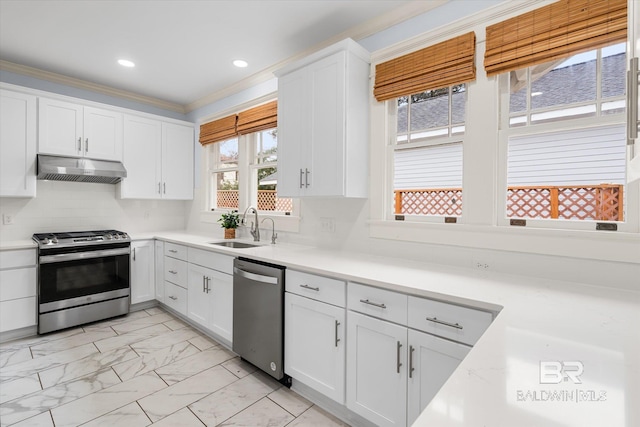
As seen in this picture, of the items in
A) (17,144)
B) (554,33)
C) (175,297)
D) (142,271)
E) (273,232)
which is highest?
(554,33)

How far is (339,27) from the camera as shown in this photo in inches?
102

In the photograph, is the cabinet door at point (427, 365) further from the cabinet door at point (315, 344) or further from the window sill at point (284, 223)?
the window sill at point (284, 223)

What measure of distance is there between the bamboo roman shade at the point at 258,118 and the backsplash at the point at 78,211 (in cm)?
187

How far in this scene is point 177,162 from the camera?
436 cm

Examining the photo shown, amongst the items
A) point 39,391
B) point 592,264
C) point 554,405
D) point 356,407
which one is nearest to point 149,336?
point 39,391

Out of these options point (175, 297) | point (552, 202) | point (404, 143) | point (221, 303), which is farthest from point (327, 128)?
point (175, 297)

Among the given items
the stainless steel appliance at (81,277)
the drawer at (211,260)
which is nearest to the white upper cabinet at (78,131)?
the stainless steel appliance at (81,277)

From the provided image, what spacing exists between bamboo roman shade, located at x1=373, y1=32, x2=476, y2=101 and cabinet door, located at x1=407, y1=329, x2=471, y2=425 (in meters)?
1.61

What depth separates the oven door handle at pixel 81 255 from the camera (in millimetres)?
2996

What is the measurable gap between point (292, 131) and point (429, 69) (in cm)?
114

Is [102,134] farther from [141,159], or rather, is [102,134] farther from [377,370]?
[377,370]

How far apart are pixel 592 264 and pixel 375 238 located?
1.30 m

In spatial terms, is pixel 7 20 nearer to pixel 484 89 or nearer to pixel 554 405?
pixel 484 89

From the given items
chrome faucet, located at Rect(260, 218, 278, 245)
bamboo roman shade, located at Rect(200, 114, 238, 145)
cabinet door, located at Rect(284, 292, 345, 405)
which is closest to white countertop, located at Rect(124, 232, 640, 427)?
cabinet door, located at Rect(284, 292, 345, 405)
